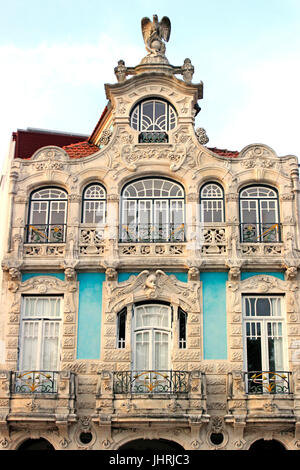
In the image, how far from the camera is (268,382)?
19.1m

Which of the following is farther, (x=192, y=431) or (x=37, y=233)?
(x=37, y=233)

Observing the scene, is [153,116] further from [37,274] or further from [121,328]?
[121,328]

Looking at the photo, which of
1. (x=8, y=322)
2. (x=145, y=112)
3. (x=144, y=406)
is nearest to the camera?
(x=144, y=406)

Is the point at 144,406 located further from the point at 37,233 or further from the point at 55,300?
the point at 37,233

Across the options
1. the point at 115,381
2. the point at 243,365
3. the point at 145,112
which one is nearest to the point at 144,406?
the point at 115,381

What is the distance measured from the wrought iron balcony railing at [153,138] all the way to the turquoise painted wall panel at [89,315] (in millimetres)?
4528

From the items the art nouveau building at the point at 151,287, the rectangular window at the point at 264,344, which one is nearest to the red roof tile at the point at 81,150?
the art nouveau building at the point at 151,287

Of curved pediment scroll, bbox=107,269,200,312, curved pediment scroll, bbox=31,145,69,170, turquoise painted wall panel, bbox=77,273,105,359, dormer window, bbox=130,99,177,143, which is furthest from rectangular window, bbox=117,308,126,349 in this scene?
dormer window, bbox=130,99,177,143

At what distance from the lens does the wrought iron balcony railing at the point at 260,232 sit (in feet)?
68.0

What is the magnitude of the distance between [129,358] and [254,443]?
4.11 m

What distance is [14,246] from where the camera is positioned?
20.5 metres

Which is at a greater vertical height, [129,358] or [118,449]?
[129,358]

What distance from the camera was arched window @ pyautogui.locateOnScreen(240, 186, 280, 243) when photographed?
2077cm

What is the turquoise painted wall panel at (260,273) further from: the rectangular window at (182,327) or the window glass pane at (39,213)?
the window glass pane at (39,213)
